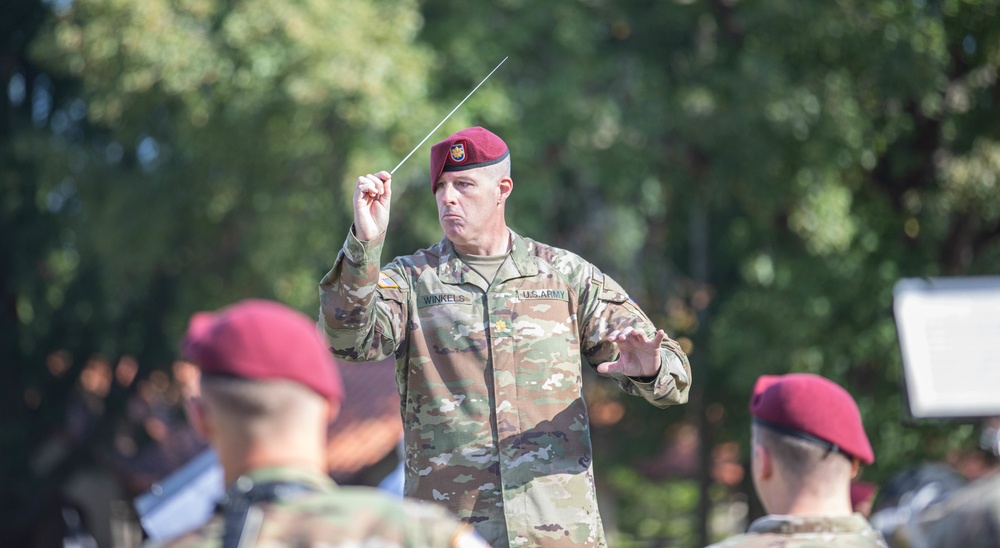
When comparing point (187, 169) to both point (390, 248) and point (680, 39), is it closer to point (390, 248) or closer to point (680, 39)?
point (390, 248)

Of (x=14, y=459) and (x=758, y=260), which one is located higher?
(x=758, y=260)

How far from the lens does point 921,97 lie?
11.9 m

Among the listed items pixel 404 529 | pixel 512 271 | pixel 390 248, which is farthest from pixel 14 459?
pixel 404 529

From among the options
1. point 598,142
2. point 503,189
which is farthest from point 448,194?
point 598,142

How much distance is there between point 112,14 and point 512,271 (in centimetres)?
978

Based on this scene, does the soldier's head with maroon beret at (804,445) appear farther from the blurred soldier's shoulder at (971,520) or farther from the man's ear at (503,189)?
the man's ear at (503,189)

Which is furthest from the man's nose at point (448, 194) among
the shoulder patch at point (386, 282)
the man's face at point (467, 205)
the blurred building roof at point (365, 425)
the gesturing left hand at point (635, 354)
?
the blurred building roof at point (365, 425)

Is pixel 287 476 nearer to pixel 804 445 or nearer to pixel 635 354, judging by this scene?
pixel 804 445

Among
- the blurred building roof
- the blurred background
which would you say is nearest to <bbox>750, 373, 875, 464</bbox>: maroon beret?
the blurred background

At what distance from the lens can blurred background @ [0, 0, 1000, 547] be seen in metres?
12.1

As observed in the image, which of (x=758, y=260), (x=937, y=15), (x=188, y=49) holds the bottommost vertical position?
(x=758, y=260)

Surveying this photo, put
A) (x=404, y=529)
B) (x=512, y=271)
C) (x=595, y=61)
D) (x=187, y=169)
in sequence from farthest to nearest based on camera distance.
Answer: (x=187, y=169) → (x=595, y=61) → (x=512, y=271) → (x=404, y=529)

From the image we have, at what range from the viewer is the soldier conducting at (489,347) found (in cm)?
393

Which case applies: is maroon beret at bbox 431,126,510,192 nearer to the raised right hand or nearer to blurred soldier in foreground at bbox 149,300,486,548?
the raised right hand
